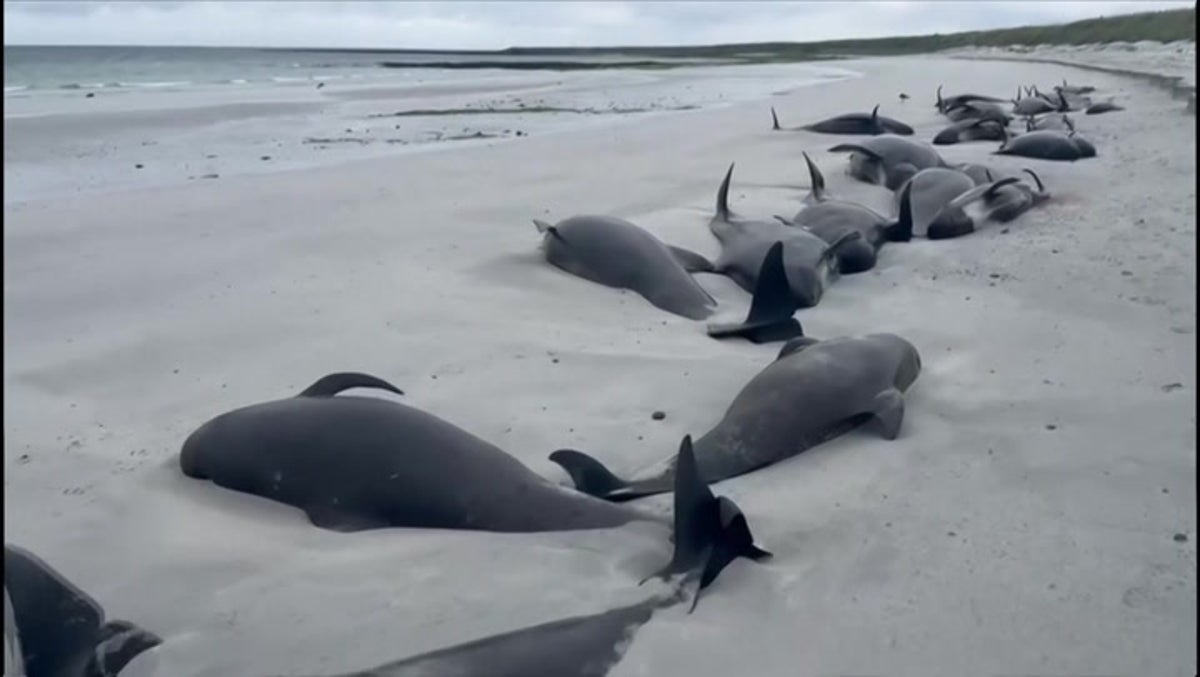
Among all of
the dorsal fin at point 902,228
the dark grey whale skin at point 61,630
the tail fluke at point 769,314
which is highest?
the dark grey whale skin at point 61,630

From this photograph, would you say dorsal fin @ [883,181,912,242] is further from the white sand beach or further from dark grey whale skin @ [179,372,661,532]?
dark grey whale skin @ [179,372,661,532]

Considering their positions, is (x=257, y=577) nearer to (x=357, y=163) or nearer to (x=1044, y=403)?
(x=1044, y=403)

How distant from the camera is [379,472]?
3229 mm

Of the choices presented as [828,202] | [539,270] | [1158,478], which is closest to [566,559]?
[1158,478]

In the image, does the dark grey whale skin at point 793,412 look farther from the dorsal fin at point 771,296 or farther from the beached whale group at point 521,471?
the dorsal fin at point 771,296

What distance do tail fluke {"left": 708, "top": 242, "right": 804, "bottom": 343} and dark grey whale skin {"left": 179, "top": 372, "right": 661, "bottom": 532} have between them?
5.28 ft

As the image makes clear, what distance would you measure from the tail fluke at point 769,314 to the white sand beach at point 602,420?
0.29ft

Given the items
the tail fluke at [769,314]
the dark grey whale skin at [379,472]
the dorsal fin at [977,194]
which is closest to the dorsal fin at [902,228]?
the dorsal fin at [977,194]

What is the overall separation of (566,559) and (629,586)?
0.22m

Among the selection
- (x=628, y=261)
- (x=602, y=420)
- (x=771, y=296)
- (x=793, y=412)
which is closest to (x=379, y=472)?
(x=602, y=420)

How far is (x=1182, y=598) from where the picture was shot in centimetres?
265

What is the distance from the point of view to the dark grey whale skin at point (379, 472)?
10.3ft

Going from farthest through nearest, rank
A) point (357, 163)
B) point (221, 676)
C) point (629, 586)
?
point (357, 163)
point (629, 586)
point (221, 676)

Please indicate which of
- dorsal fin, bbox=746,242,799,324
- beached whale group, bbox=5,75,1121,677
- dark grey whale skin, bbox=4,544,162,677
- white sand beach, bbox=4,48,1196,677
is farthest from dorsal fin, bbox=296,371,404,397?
dorsal fin, bbox=746,242,799,324
